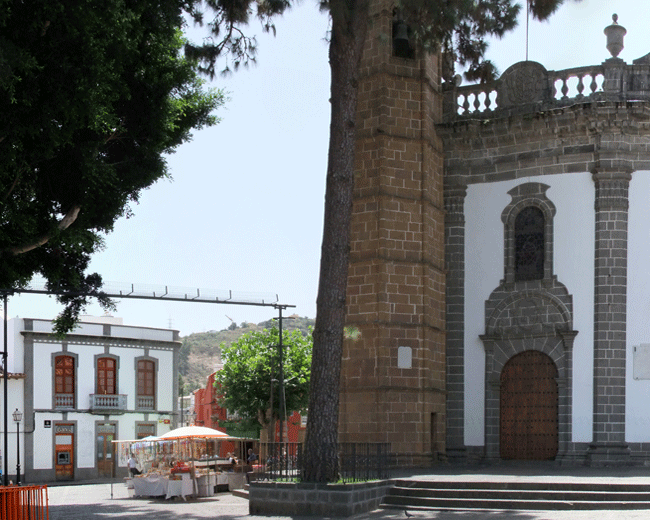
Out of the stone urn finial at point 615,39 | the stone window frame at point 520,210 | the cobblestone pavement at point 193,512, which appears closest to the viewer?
the cobblestone pavement at point 193,512

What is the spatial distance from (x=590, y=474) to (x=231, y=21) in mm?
10064

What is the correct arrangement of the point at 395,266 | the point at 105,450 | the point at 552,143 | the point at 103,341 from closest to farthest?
→ the point at 395,266 → the point at 552,143 → the point at 105,450 → the point at 103,341

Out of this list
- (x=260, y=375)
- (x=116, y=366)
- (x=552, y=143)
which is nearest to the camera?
(x=552, y=143)

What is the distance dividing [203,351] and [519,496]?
12228 cm

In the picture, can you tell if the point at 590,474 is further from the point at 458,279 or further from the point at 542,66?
the point at 542,66

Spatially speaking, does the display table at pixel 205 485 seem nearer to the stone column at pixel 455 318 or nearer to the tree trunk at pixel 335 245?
the stone column at pixel 455 318

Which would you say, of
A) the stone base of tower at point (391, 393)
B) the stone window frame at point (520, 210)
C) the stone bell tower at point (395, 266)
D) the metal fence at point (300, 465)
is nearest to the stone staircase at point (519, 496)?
the metal fence at point (300, 465)

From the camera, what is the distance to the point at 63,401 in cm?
3738

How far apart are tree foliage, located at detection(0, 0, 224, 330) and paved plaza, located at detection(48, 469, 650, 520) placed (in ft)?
11.7

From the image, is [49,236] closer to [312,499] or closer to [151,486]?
[312,499]

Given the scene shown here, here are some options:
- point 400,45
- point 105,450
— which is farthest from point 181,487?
point 105,450

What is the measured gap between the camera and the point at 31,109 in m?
Result: 14.4

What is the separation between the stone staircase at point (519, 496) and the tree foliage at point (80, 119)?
638cm

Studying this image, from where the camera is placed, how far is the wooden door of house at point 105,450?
3792 centimetres
